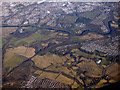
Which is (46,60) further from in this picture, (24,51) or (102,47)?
(102,47)

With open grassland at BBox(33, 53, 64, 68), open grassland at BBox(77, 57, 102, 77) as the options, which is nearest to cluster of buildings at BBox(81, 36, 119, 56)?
open grassland at BBox(77, 57, 102, 77)

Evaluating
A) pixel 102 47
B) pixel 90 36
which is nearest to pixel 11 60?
pixel 102 47

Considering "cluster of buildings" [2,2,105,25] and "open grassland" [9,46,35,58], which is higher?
"cluster of buildings" [2,2,105,25]

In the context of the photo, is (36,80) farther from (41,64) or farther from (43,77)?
(41,64)

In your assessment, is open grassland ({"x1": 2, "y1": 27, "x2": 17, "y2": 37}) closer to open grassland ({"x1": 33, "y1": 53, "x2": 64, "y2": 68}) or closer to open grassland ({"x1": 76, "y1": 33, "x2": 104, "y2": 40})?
open grassland ({"x1": 33, "y1": 53, "x2": 64, "y2": 68})

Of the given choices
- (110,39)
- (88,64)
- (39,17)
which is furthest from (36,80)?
(39,17)

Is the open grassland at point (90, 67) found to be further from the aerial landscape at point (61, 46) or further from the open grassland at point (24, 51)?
the open grassland at point (24, 51)

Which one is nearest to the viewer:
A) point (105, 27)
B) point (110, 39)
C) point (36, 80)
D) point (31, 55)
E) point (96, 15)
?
point (36, 80)

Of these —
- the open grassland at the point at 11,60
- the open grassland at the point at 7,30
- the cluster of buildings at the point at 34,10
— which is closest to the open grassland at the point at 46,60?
the open grassland at the point at 11,60
